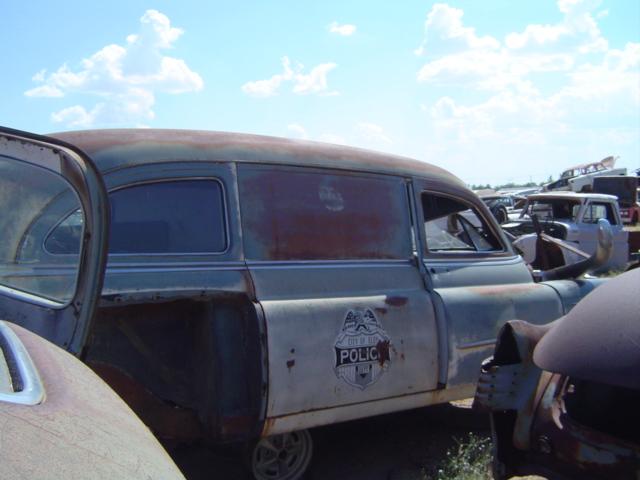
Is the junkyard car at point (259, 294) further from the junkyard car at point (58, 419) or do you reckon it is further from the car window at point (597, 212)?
the car window at point (597, 212)

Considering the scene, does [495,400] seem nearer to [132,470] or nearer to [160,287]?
[160,287]

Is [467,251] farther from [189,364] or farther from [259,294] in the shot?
[189,364]

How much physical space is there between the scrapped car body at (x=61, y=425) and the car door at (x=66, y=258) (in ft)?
1.26

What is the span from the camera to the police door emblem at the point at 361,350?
12.6 feet

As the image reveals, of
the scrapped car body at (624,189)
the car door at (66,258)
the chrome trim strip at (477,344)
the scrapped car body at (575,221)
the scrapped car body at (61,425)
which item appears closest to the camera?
the scrapped car body at (61,425)

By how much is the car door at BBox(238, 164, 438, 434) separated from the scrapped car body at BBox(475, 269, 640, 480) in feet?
3.36

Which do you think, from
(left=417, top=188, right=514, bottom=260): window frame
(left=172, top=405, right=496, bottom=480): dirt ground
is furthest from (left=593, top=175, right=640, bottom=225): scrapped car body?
(left=172, top=405, right=496, bottom=480): dirt ground

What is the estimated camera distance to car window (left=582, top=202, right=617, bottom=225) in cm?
1375

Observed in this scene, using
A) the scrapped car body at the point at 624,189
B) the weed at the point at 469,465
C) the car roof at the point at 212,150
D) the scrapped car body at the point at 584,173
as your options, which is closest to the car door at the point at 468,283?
the weed at the point at 469,465

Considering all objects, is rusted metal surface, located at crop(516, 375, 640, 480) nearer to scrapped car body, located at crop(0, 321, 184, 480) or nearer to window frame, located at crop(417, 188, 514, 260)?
scrapped car body, located at crop(0, 321, 184, 480)

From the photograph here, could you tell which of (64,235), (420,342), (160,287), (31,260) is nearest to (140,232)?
(160,287)

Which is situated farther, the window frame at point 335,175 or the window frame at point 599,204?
the window frame at point 599,204

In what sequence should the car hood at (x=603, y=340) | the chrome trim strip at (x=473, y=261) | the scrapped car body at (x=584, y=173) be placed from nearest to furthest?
the car hood at (x=603, y=340) < the chrome trim strip at (x=473, y=261) < the scrapped car body at (x=584, y=173)

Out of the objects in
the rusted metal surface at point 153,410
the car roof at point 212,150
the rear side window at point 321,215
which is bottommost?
the rusted metal surface at point 153,410
